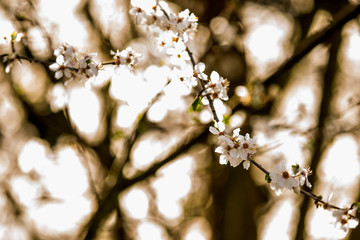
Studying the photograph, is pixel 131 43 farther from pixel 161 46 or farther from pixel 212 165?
pixel 161 46

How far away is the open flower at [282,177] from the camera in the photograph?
148 centimetres

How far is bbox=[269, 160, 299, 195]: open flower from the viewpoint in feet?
4.84

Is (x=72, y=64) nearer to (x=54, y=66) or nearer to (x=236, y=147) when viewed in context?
(x=54, y=66)

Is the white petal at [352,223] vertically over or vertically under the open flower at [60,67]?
under

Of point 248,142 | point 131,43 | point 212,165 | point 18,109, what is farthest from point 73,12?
point 248,142

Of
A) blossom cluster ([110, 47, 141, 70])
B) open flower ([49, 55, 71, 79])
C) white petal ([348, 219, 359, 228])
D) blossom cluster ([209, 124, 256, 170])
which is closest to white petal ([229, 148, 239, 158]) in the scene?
blossom cluster ([209, 124, 256, 170])

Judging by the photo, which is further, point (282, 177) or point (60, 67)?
point (60, 67)

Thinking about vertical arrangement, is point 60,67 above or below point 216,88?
below

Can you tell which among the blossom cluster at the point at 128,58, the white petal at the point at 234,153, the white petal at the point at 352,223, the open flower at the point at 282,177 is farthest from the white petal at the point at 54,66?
the white petal at the point at 352,223

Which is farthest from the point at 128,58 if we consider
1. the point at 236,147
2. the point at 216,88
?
the point at 236,147

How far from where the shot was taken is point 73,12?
4.59 meters

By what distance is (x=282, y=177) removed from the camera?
1494 mm

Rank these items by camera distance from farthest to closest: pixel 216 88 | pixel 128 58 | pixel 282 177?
pixel 128 58, pixel 216 88, pixel 282 177

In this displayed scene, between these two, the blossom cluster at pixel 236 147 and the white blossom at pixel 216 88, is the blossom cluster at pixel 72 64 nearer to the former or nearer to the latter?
the white blossom at pixel 216 88
